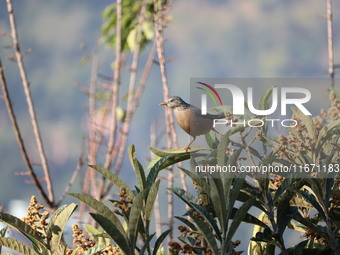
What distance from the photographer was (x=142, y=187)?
1298 millimetres

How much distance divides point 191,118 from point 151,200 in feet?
1.29

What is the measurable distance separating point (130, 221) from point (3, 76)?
62.0 inches

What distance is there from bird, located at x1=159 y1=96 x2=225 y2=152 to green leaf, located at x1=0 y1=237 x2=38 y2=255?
0.45 meters

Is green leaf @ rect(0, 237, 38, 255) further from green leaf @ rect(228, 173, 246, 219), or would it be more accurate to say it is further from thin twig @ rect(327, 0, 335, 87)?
thin twig @ rect(327, 0, 335, 87)

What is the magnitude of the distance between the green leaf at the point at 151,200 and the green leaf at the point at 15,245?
0.93ft

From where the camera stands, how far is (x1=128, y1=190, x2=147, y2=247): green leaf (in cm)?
116

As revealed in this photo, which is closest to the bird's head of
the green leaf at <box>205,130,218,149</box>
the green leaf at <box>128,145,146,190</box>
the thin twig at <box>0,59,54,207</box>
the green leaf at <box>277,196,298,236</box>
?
the green leaf at <box>205,130,218,149</box>

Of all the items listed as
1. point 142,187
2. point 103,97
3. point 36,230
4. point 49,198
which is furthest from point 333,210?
point 103,97

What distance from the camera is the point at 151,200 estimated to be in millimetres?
1218

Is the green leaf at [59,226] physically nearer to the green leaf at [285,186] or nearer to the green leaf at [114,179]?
the green leaf at [114,179]

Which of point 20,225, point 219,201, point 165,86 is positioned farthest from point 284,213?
point 165,86

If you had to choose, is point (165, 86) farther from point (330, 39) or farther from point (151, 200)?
point (151, 200)

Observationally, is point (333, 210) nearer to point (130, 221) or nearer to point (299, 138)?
point (299, 138)

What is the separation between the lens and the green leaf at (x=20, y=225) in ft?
3.86
